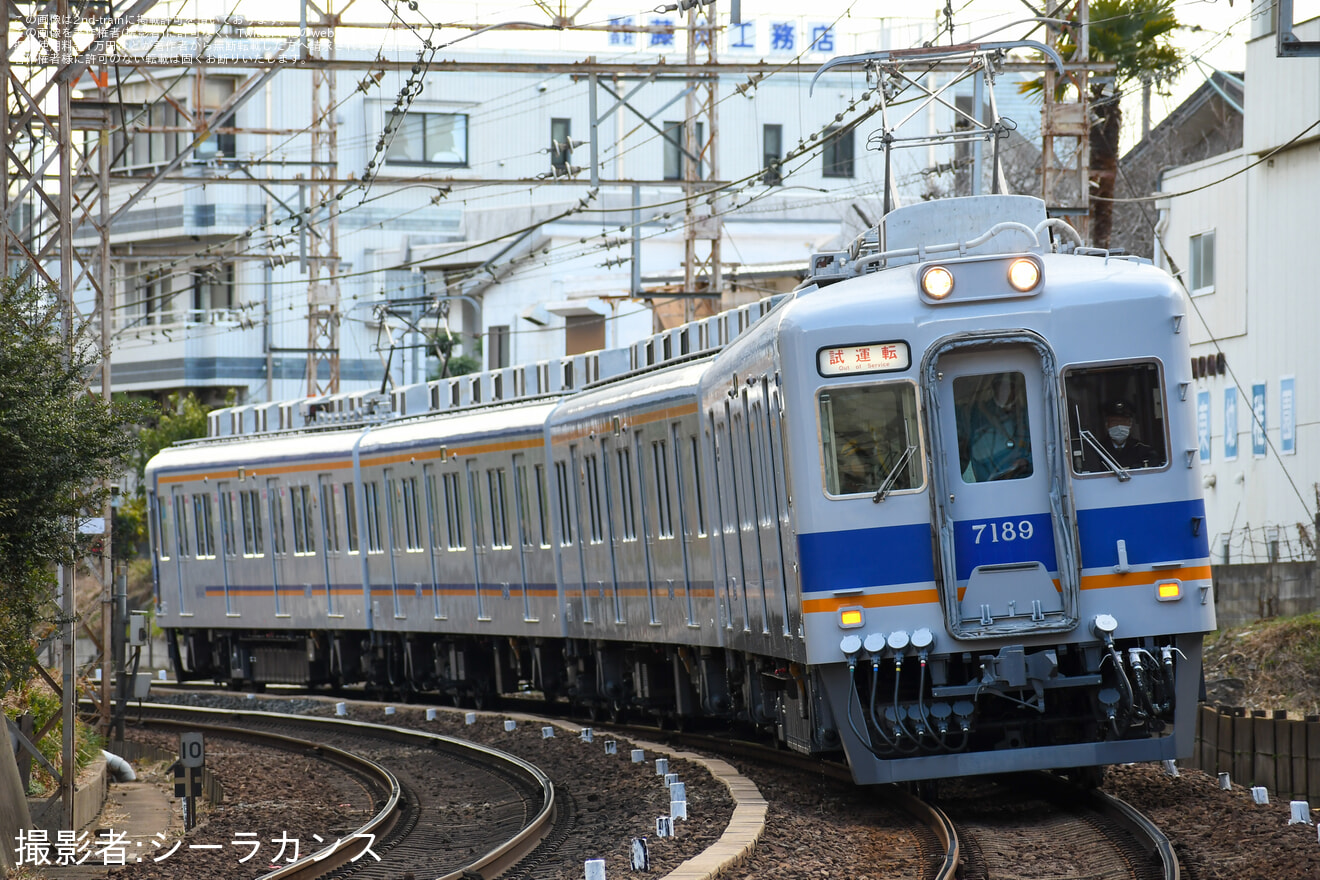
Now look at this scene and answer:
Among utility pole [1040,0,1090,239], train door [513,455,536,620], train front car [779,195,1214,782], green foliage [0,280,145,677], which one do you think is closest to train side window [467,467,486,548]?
train door [513,455,536,620]

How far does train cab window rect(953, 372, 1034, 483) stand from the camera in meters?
10.6

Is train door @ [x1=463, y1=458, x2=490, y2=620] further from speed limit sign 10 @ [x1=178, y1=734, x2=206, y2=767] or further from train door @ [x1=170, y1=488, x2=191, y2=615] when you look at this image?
train door @ [x1=170, y1=488, x2=191, y2=615]

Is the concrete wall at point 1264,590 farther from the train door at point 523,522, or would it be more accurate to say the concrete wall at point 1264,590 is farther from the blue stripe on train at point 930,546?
the blue stripe on train at point 930,546

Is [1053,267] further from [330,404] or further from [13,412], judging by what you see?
[330,404]

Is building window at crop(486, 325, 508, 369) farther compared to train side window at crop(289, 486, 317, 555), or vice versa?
building window at crop(486, 325, 508, 369)

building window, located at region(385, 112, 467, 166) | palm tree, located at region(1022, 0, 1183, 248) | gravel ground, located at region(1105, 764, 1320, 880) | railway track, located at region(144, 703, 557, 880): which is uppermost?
building window, located at region(385, 112, 467, 166)

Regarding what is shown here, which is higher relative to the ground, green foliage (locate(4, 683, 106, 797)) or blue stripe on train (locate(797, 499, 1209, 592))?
blue stripe on train (locate(797, 499, 1209, 592))

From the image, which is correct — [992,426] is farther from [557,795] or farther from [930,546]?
[557,795]

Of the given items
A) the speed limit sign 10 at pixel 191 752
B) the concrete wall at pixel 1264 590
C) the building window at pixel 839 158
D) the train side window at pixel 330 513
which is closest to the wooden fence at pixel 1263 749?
the concrete wall at pixel 1264 590

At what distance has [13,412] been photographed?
11.8m

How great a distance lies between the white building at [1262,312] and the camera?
2377 centimetres

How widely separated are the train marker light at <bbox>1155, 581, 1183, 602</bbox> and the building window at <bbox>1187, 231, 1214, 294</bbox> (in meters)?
16.4

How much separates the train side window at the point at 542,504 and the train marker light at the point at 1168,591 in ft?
31.8

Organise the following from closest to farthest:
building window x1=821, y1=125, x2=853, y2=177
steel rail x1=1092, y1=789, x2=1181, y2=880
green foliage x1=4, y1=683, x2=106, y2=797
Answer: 1. steel rail x1=1092, y1=789, x2=1181, y2=880
2. green foliage x1=4, y1=683, x2=106, y2=797
3. building window x1=821, y1=125, x2=853, y2=177
